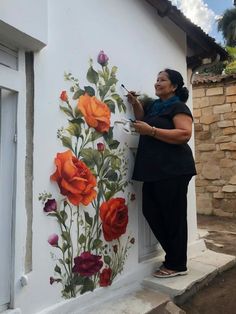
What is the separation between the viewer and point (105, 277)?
2.88 m

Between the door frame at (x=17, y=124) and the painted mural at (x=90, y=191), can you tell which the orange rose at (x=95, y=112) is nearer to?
the painted mural at (x=90, y=191)

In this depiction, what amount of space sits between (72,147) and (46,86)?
50cm

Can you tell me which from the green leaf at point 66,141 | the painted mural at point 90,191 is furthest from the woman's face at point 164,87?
the green leaf at point 66,141

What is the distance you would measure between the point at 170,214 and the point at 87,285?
102 cm

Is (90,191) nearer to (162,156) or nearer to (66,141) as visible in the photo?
(66,141)

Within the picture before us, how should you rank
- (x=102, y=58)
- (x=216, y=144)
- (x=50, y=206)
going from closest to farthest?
1. (x=50, y=206)
2. (x=102, y=58)
3. (x=216, y=144)

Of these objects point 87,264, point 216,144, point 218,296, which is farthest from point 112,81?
point 216,144

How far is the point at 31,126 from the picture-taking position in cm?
239

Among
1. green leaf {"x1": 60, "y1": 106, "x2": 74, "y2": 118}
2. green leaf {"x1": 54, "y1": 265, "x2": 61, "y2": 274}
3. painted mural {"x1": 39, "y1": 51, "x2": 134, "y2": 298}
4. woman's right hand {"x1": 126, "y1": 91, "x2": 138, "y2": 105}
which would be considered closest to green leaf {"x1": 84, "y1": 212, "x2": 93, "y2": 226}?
painted mural {"x1": 39, "y1": 51, "x2": 134, "y2": 298}

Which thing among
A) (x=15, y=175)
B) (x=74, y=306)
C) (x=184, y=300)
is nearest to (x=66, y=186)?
(x=15, y=175)

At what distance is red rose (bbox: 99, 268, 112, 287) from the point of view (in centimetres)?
284

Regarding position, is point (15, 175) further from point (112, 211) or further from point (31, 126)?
point (112, 211)

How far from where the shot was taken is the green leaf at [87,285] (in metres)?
2.68

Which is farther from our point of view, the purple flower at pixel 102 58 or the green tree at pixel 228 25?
the green tree at pixel 228 25
